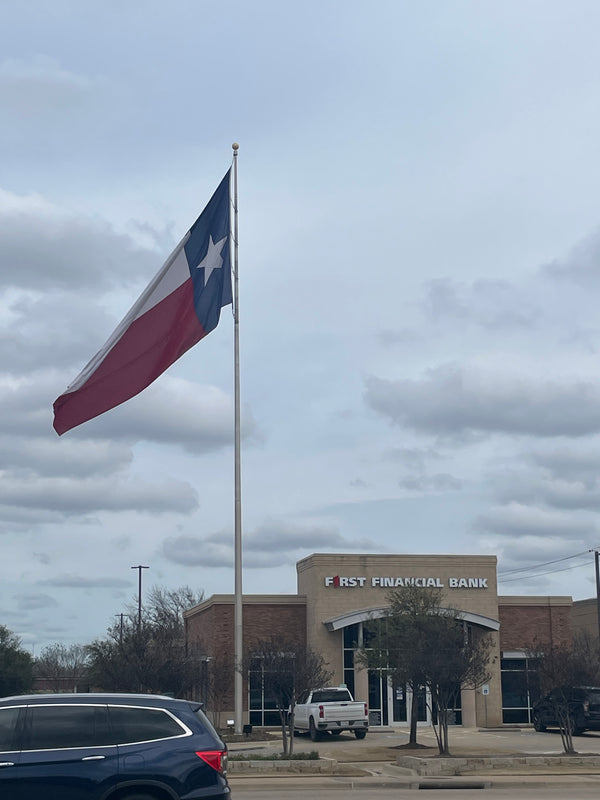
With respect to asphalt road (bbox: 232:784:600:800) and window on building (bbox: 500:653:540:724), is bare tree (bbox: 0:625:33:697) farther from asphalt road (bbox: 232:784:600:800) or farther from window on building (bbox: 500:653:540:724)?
asphalt road (bbox: 232:784:600:800)

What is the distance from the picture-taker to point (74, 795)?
40.9 feet

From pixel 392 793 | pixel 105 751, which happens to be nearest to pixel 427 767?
pixel 392 793

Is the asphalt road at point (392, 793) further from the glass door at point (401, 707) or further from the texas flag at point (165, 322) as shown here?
the glass door at point (401, 707)

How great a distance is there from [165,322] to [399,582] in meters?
28.2

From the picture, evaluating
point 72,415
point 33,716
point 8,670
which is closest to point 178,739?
point 33,716

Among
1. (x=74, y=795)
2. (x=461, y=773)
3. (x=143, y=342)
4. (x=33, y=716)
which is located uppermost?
(x=143, y=342)

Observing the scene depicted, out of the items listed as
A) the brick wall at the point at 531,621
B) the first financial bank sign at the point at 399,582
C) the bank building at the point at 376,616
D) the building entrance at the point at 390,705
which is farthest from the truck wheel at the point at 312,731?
the brick wall at the point at 531,621

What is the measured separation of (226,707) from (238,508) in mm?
24973

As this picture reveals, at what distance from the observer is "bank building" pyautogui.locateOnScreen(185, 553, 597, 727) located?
49250mm

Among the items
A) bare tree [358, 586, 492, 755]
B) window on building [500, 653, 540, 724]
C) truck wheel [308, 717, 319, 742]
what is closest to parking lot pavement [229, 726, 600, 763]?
truck wheel [308, 717, 319, 742]

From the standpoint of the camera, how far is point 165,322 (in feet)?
83.8

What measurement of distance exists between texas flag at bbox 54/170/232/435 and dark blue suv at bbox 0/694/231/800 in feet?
38.6

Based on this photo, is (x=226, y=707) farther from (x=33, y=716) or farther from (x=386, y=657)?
(x=33, y=716)

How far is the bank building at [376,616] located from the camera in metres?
49.2
